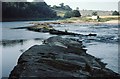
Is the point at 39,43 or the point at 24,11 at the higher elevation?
the point at 39,43

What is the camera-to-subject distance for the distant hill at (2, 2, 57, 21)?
96875 mm

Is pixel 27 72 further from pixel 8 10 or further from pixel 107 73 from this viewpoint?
pixel 8 10

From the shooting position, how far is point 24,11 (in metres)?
106

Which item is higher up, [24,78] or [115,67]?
[24,78]

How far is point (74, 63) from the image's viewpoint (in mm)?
15125

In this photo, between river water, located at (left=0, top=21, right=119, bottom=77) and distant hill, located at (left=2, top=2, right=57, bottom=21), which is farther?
distant hill, located at (left=2, top=2, right=57, bottom=21)

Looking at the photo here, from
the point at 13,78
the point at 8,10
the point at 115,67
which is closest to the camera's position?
the point at 13,78

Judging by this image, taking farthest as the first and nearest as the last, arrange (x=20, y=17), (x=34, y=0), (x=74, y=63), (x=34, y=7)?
(x=34, y=0), (x=34, y=7), (x=20, y=17), (x=74, y=63)

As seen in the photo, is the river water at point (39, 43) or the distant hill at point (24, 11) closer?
the river water at point (39, 43)

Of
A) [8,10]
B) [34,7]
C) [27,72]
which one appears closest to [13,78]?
[27,72]

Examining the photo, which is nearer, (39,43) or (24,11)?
(39,43)

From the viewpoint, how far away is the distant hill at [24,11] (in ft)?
318

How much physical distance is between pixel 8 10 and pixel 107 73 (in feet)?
277

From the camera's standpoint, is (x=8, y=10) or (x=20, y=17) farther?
(x=20, y=17)
